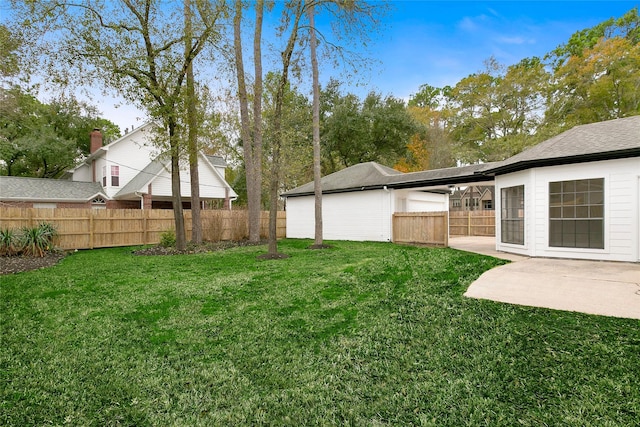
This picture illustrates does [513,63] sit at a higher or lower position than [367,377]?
higher

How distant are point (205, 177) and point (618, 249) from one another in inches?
766

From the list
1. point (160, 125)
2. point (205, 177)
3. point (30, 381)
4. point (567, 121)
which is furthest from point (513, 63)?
point (30, 381)

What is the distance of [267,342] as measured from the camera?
3504 mm

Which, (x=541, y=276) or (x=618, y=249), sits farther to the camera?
(x=618, y=249)

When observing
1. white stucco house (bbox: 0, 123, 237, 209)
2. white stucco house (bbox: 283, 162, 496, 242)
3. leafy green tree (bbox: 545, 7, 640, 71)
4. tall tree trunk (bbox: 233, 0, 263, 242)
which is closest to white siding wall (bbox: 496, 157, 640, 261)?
white stucco house (bbox: 283, 162, 496, 242)

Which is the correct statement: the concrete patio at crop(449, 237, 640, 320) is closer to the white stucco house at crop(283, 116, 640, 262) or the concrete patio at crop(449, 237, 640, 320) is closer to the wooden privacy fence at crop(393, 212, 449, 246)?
the white stucco house at crop(283, 116, 640, 262)

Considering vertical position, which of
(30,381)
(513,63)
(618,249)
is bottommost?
(30,381)

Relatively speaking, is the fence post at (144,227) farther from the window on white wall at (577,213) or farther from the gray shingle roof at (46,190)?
the window on white wall at (577,213)

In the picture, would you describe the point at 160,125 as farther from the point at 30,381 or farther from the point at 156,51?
the point at 30,381

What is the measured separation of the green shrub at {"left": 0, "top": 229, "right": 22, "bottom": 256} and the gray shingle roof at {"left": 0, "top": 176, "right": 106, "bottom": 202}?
9774mm

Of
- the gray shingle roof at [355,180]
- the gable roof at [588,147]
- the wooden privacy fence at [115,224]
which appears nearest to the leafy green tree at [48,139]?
the wooden privacy fence at [115,224]

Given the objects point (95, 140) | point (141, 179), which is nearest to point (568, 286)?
point (141, 179)

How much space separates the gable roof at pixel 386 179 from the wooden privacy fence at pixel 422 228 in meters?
1.21

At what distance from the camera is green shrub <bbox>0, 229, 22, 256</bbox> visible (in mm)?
9234
